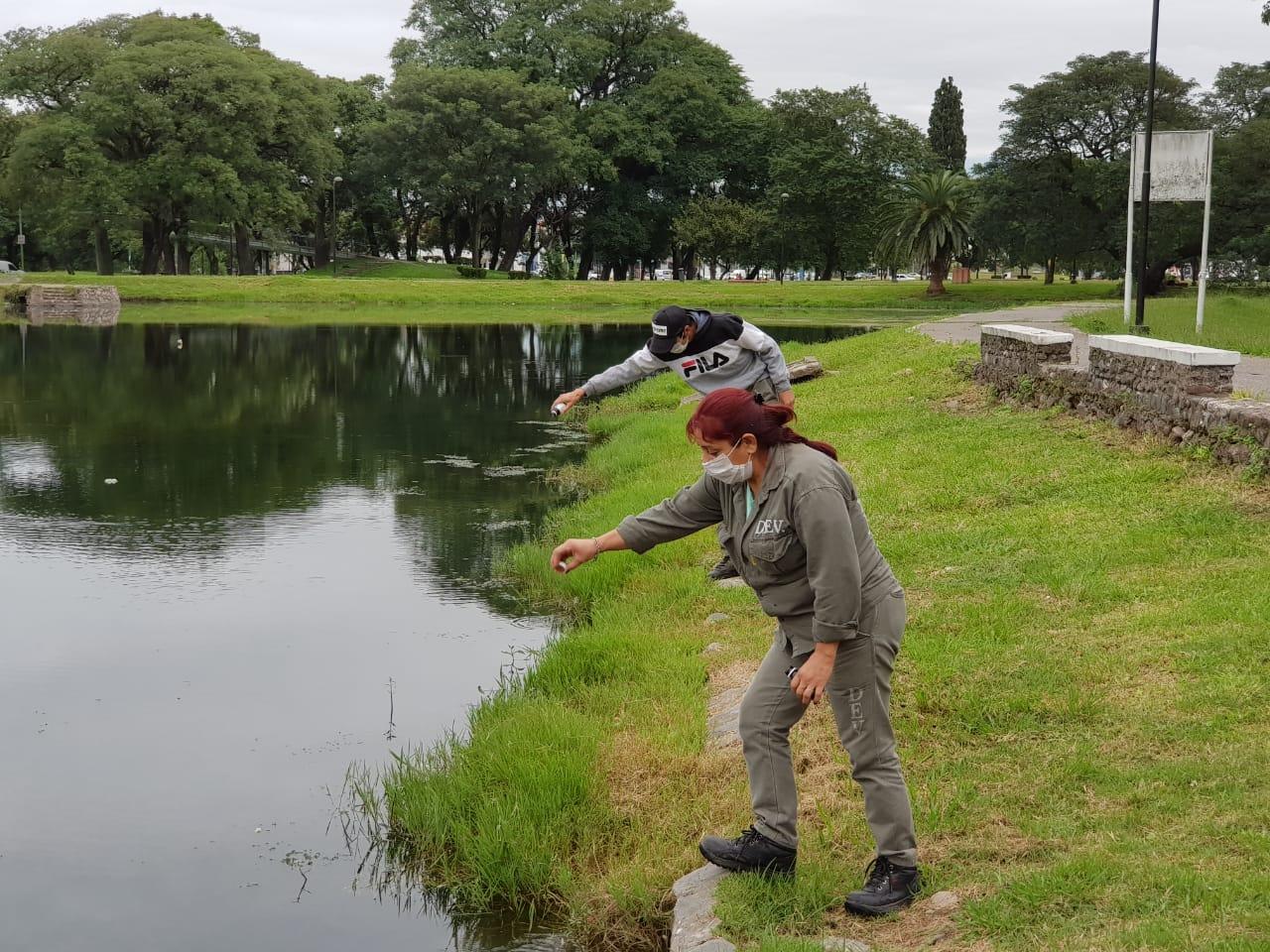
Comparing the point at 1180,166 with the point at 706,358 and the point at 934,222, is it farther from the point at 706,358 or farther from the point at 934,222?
the point at 934,222

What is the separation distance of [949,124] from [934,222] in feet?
112

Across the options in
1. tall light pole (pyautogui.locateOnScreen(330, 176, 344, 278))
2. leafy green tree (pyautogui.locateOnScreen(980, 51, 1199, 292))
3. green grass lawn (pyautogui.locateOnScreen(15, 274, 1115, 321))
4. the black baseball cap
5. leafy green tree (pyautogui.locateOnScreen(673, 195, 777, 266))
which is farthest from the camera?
tall light pole (pyautogui.locateOnScreen(330, 176, 344, 278))

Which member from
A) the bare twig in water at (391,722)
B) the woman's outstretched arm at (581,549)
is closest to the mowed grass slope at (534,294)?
the bare twig in water at (391,722)

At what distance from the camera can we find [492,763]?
6672 mm

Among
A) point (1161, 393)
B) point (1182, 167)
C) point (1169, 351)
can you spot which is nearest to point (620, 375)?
point (1169, 351)

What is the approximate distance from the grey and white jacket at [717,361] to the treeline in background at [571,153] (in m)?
43.6

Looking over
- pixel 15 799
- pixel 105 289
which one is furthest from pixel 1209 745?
pixel 105 289

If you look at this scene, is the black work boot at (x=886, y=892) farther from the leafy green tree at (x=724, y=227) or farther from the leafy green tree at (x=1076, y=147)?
the leafy green tree at (x=724, y=227)

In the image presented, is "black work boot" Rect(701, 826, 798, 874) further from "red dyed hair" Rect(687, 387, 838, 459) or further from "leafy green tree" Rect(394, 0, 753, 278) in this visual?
"leafy green tree" Rect(394, 0, 753, 278)

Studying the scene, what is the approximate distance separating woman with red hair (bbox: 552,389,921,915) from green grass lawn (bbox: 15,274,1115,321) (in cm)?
5136

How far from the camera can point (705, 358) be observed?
808 centimetres

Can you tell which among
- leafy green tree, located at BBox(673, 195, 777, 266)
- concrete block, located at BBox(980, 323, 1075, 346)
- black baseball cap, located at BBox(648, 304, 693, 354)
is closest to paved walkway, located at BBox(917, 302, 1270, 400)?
concrete block, located at BBox(980, 323, 1075, 346)

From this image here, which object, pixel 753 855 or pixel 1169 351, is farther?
pixel 1169 351

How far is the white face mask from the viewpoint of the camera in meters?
4.25
